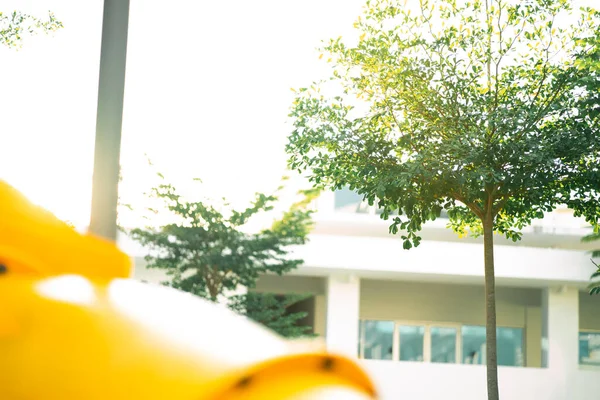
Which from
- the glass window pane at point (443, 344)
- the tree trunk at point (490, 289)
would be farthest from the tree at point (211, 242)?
the glass window pane at point (443, 344)

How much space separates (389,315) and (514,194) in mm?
11101

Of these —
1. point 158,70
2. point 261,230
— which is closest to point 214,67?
point 158,70

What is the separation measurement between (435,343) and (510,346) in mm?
2126

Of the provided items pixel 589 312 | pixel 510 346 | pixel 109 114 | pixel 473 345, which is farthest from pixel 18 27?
pixel 589 312

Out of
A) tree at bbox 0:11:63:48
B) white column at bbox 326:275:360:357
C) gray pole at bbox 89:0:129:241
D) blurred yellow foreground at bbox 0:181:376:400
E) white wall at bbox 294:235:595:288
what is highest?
tree at bbox 0:11:63:48

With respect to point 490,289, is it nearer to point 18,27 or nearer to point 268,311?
point 268,311

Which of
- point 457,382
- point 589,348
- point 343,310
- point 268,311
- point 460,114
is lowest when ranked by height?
point 457,382

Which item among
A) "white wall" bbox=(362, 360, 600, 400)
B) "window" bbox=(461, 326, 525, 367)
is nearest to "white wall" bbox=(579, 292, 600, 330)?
"window" bbox=(461, 326, 525, 367)

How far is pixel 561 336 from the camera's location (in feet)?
62.5

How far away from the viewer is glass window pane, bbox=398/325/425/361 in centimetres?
2100

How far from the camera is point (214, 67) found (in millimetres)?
24625

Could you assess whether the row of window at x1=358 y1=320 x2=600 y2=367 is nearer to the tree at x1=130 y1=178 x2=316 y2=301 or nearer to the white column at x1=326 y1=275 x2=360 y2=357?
the white column at x1=326 y1=275 x2=360 y2=357

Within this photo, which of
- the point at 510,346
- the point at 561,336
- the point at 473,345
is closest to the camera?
the point at 561,336

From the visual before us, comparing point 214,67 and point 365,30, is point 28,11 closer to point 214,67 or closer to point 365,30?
point 365,30
